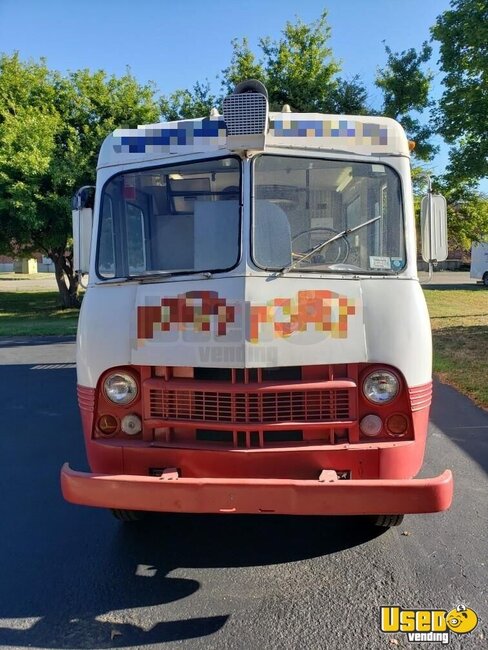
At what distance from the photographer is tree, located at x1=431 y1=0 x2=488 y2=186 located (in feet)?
29.9

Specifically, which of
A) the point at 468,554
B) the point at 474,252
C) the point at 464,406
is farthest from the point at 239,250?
the point at 474,252

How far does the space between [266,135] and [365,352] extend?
4.80 feet

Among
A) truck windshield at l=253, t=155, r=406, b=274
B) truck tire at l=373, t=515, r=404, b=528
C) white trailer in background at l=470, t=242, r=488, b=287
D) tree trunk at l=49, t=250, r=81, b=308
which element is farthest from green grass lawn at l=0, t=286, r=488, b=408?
truck windshield at l=253, t=155, r=406, b=274

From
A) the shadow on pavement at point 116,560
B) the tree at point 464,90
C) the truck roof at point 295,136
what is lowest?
the shadow on pavement at point 116,560

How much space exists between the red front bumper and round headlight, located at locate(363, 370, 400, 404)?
479 millimetres

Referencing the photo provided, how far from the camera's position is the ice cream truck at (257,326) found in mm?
2850

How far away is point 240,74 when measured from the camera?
14.3 metres

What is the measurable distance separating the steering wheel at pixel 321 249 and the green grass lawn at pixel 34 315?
1225 cm

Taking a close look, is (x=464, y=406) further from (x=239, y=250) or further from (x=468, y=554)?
(x=239, y=250)

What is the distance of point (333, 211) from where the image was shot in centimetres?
335

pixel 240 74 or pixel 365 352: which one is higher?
pixel 240 74

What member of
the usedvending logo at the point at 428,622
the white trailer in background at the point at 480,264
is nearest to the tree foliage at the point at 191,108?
the usedvending logo at the point at 428,622

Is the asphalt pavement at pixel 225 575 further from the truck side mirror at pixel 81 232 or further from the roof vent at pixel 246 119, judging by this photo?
the roof vent at pixel 246 119

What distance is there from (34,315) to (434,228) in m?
18.3
